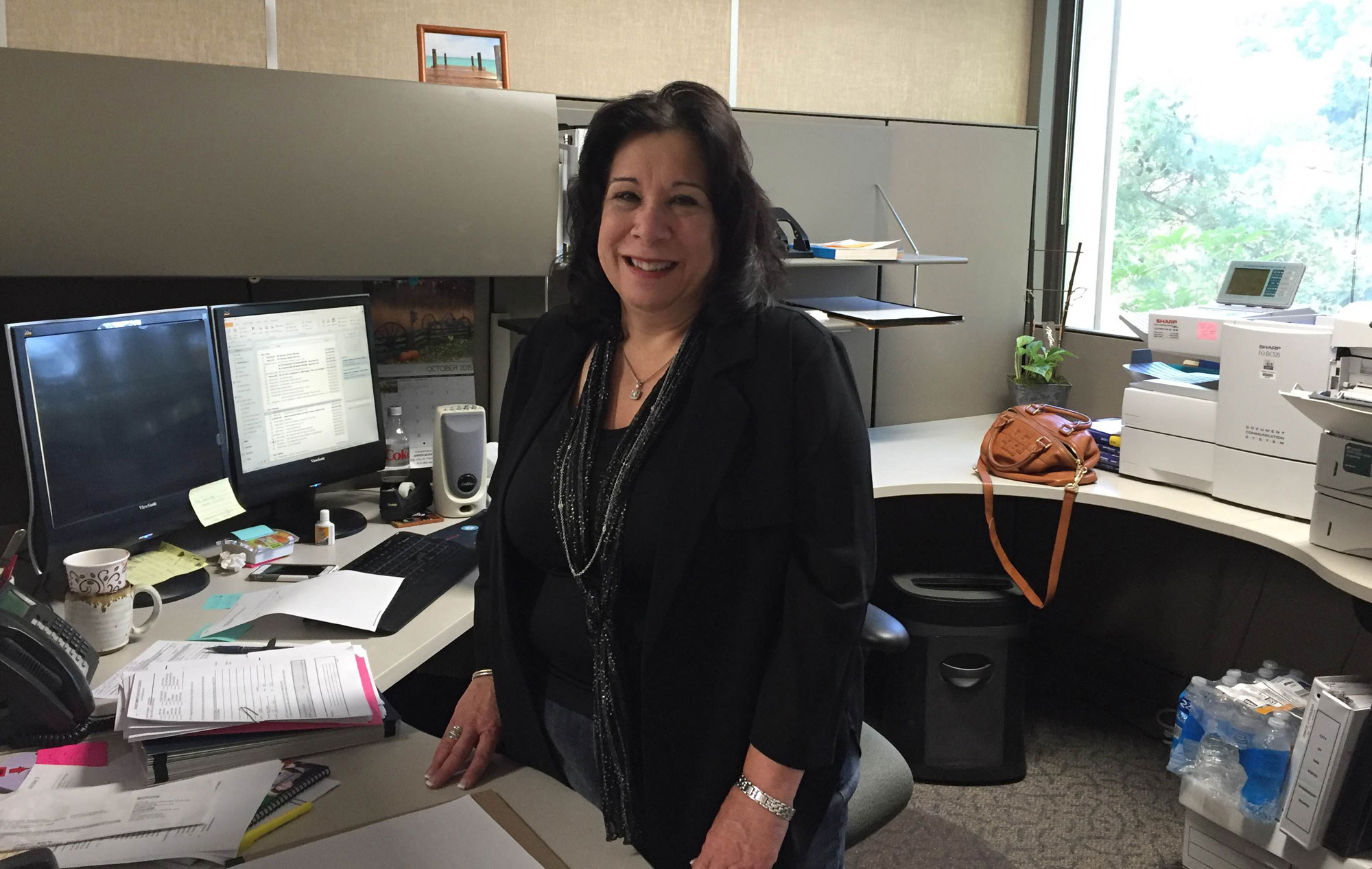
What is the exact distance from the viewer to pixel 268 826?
105 centimetres

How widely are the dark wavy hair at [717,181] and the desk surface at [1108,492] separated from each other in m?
0.56

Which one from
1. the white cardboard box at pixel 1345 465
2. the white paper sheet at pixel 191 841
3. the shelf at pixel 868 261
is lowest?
the white paper sheet at pixel 191 841

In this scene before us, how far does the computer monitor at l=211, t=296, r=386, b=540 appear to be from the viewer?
6.21 ft

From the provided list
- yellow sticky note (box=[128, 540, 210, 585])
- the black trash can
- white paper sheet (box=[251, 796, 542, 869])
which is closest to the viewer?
white paper sheet (box=[251, 796, 542, 869])

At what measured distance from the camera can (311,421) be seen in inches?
79.9

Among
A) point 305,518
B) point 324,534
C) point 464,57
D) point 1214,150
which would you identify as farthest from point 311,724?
point 1214,150

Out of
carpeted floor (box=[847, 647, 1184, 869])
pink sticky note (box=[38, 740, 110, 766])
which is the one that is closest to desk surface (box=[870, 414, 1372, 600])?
carpeted floor (box=[847, 647, 1184, 869])

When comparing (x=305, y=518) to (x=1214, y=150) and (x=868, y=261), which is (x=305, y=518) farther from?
(x=1214, y=150)

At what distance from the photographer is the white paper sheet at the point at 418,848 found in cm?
98

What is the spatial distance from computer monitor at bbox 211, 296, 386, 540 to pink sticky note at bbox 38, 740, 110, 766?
0.76 metres

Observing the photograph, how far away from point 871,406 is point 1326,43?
1.50 meters

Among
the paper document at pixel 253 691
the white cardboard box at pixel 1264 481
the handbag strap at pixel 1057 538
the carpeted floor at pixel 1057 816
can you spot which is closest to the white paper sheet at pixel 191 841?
the paper document at pixel 253 691

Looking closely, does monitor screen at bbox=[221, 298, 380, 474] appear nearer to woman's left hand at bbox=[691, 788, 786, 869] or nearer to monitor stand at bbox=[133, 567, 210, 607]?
monitor stand at bbox=[133, 567, 210, 607]

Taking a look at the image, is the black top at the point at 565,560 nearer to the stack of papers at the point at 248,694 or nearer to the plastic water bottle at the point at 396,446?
the stack of papers at the point at 248,694
